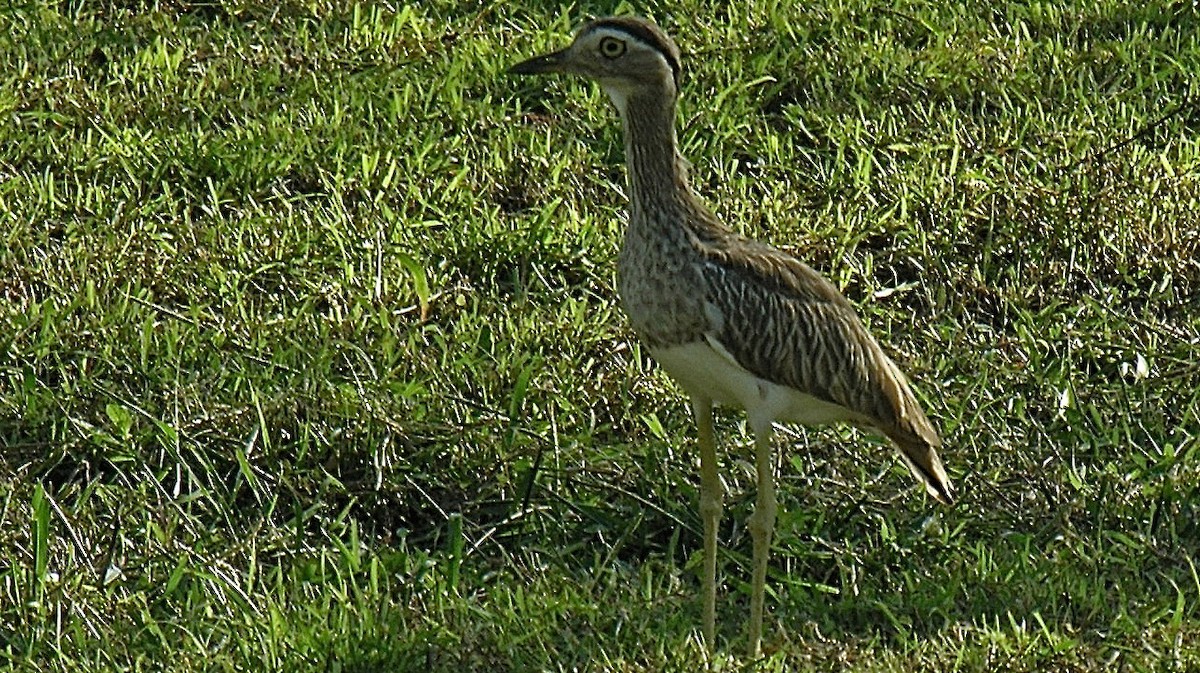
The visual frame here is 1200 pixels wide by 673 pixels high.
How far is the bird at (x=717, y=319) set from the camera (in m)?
4.94

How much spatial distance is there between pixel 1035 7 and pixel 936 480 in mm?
3261

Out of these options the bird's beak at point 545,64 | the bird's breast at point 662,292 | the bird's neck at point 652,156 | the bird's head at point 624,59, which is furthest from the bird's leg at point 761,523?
the bird's beak at point 545,64

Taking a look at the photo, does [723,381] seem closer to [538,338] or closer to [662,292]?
[662,292]

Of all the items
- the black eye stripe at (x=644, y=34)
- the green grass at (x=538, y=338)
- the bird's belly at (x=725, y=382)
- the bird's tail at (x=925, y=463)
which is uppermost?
the black eye stripe at (x=644, y=34)

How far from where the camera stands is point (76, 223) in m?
6.65

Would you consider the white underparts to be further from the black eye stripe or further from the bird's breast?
the black eye stripe

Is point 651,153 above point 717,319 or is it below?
above

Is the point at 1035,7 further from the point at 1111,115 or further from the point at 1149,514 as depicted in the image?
the point at 1149,514

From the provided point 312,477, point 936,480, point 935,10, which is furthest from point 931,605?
point 935,10

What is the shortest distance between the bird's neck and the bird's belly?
356 millimetres

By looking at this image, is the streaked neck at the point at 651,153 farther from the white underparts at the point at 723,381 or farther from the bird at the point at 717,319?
the white underparts at the point at 723,381

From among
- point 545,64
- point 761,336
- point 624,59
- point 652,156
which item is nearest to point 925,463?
point 761,336

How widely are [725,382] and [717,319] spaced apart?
0.16 metres

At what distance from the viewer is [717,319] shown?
4914mm
